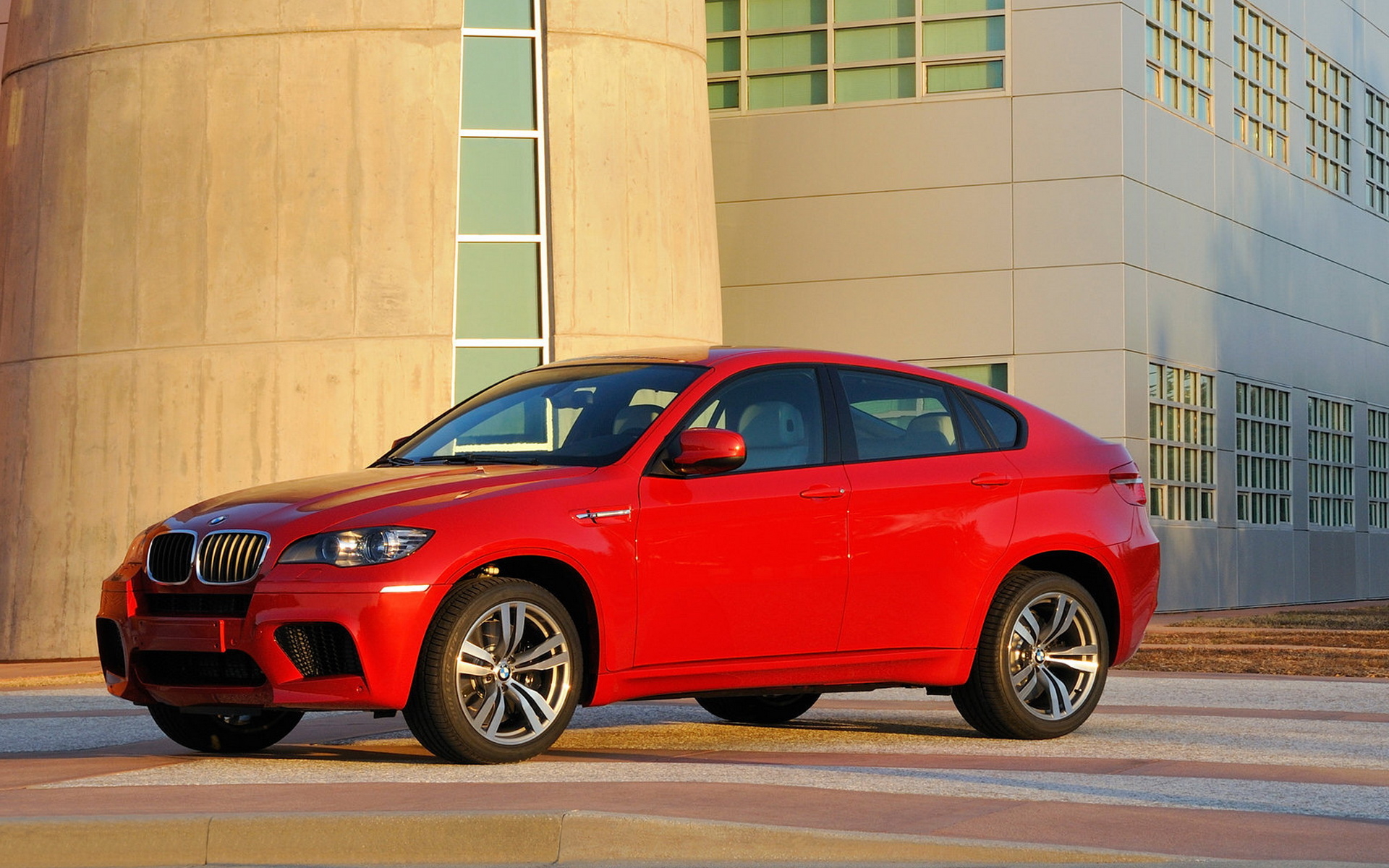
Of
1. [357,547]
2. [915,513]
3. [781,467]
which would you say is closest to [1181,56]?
[915,513]

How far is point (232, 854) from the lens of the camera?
604cm

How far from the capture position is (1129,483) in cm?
947

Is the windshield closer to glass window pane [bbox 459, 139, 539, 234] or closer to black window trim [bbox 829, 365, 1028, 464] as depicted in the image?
black window trim [bbox 829, 365, 1028, 464]

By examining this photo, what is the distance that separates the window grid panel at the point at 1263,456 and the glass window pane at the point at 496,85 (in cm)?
1154

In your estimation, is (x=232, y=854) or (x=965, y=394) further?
(x=965, y=394)

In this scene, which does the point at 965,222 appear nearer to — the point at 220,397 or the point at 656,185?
the point at 656,185

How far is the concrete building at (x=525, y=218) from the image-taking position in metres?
17.8

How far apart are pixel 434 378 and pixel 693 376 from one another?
9.67 metres

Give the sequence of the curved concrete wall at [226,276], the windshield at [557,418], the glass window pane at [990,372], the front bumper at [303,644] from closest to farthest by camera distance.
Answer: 1. the front bumper at [303,644]
2. the windshield at [557,418]
3. the curved concrete wall at [226,276]
4. the glass window pane at [990,372]

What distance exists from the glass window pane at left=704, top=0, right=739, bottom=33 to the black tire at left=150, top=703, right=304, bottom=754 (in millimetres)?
16323

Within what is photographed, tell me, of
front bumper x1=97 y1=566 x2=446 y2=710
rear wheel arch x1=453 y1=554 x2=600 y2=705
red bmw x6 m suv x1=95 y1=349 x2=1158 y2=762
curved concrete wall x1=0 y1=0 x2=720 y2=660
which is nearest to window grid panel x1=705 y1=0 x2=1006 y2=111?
curved concrete wall x1=0 y1=0 x2=720 y2=660

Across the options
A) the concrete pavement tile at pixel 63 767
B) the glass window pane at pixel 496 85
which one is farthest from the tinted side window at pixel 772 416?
the glass window pane at pixel 496 85

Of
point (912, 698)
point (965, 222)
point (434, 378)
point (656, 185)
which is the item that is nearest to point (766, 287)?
point (965, 222)

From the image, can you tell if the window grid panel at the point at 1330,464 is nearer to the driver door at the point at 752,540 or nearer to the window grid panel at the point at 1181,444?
the window grid panel at the point at 1181,444
